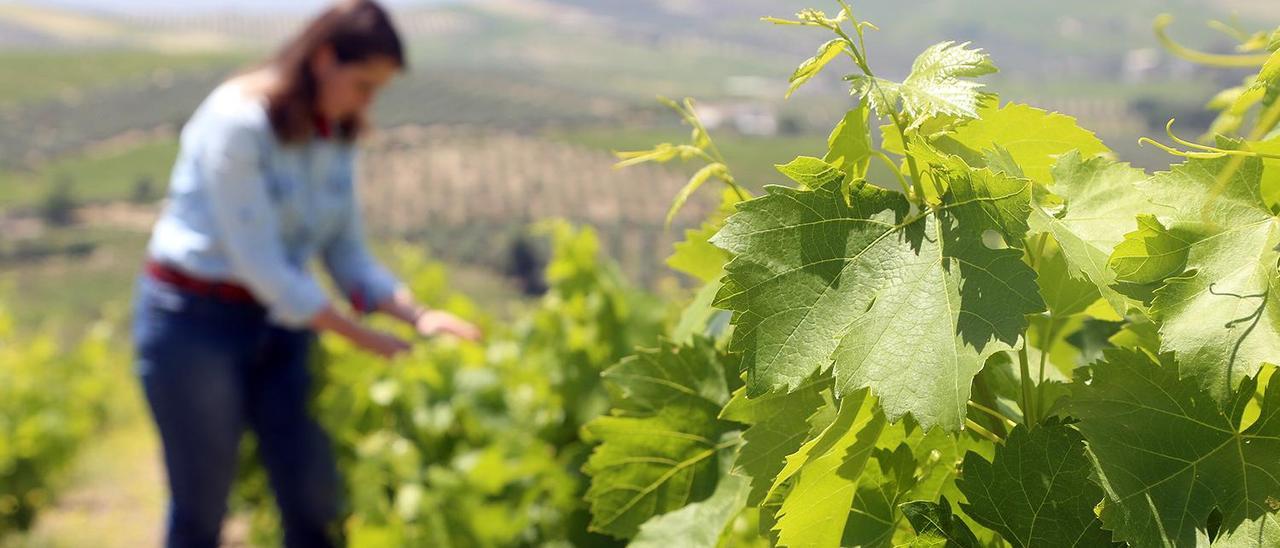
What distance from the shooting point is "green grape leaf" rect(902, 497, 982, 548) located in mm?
754

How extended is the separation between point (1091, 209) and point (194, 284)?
3089 mm

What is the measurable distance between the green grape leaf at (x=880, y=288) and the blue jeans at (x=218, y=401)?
2.92 metres

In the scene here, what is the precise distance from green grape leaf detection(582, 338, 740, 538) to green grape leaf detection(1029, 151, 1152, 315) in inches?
14.9

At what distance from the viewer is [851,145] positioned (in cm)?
79

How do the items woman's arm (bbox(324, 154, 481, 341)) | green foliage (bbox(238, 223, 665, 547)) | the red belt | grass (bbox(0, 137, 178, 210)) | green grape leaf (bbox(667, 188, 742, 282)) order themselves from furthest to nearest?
grass (bbox(0, 137, 178, 210)) < woman's arm (bbox(324, 154, 481, 341)) < the red belt < green foliage (bbox(238, 223, 665, 547)) < green grape leaf (bbox(667, 188, 742, 282))

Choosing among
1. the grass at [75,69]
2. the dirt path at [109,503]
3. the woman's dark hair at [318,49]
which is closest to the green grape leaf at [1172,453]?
the woman's dark hair at [318,49]

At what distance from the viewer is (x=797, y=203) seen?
75 centimetres

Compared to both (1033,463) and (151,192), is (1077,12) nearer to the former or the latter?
(151,192)

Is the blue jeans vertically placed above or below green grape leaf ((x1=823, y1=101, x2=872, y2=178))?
below

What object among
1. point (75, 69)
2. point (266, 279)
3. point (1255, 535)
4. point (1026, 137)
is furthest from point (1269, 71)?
point (75, 69)

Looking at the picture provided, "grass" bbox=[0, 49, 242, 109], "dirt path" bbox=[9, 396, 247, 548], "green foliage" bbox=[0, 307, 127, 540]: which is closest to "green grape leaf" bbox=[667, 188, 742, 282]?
"dirt path" bbox=[9, 396, 247, 548]

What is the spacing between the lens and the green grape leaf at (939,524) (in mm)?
754

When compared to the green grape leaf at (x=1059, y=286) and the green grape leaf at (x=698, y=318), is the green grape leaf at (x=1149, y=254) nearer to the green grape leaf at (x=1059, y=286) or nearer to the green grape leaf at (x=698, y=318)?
the green grape leaf at (x=1059, y=286)

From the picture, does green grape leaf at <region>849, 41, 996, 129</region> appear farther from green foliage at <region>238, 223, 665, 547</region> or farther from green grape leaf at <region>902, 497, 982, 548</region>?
green foliage at <region>238, 223, 665, 547</region>
